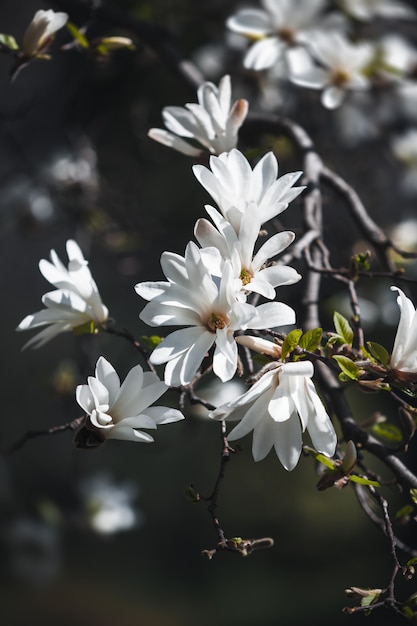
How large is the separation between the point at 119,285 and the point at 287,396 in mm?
1314

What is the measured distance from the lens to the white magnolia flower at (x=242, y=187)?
1.69 feet

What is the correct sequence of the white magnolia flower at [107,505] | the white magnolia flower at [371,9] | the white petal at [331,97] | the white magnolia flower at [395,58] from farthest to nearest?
1. the white magnolia flower at [107,505]
2. the white magnolia flower at [371,9]
3. the white magnolia flower at [395,58]
4. the white petal at [331,97]

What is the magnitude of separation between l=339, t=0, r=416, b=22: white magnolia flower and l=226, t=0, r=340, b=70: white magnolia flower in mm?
225

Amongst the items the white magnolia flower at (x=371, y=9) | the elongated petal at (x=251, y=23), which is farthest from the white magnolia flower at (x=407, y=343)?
the white magnolia flower at (x=371, y=9)

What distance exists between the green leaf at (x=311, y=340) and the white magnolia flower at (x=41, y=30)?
0.41 m

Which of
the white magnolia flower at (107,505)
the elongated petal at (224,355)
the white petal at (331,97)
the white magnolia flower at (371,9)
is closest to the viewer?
the elongated petal at (224,355)

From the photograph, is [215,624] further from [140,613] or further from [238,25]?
[238,25]

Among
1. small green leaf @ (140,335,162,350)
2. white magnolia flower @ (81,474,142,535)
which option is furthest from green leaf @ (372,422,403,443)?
white magnolia flower @ (81,474,142,535)

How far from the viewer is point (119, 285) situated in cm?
175

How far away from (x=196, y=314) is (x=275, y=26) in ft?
1.74

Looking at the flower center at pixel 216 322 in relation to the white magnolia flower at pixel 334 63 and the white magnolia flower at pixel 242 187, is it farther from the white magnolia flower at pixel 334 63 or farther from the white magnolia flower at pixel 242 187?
the white magnolia flower at pixel 334 63

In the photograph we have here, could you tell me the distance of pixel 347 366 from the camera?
50 centimetres

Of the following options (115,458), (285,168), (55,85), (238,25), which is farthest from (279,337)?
(115,458)

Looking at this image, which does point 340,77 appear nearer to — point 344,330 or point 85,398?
point 344,330
